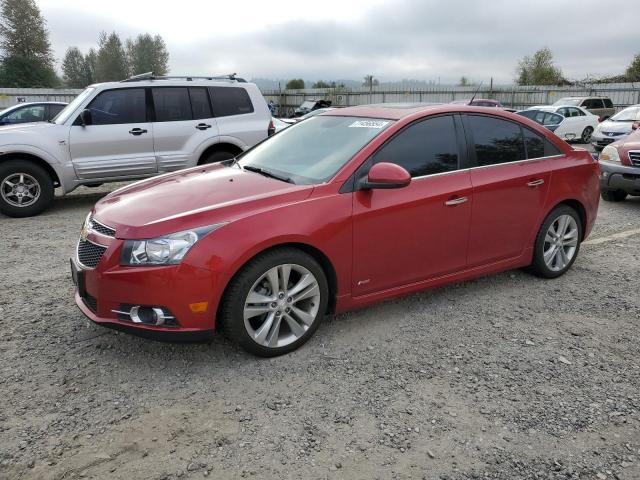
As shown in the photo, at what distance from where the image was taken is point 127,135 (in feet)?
25.5

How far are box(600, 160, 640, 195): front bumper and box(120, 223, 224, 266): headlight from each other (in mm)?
7311

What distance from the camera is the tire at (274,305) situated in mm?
3240

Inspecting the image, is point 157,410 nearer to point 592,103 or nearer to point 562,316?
point 562,316

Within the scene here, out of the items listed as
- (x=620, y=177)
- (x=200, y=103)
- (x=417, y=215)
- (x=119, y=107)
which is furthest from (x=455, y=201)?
(x=119, y=107)

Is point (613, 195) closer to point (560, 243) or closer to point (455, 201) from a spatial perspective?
point (560, 243)

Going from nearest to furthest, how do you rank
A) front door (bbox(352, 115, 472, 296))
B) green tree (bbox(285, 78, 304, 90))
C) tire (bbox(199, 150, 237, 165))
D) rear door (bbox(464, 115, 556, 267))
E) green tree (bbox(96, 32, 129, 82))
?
1. front door (bbox(352, 115, 472, 296))
2. rear door (bbox(464, 115, 556, 267))
3. tire (bbox(199, 150, 237, 165))
4. green tree (bbox(285, 78, 304, 90))
5. green tree (bbox(96, 32, 129, 82))

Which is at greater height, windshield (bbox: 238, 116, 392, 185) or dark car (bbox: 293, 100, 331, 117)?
dark car (bbox: 293, 100, 331, 117)

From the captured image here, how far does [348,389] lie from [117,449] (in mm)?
1290

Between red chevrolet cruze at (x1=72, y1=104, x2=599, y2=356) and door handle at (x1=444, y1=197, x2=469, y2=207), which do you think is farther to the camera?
door handle at (x1=444, y1=197, x2=469, y2=207)

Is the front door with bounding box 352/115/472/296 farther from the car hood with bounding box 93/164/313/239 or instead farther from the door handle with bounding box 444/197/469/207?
the car hood with bounding box 93/164/313/239

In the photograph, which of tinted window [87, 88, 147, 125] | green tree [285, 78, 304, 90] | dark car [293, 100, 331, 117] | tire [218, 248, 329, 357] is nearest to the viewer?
tire [218, 248, 329, 357]

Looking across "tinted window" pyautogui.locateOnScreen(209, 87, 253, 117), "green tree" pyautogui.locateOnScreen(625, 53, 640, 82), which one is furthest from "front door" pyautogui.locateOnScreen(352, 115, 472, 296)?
"green tree" pyautogui.locateOnScreen(625, 53, 640, 82)

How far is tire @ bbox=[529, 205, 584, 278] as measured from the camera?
15.6 feet

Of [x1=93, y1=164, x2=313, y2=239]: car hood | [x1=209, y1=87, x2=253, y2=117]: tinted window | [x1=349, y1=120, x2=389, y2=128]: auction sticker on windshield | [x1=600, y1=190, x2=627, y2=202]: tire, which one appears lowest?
[x1=600, y1=190, x2=627, y2=202]: tire
